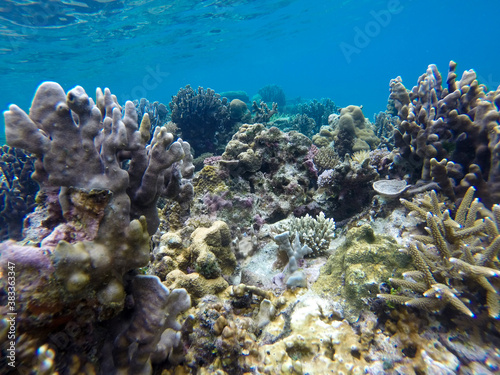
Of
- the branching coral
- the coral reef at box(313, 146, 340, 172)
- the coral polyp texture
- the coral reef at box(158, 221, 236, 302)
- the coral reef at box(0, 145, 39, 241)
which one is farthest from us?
the coral reef at box(0, 145, 39, 241)

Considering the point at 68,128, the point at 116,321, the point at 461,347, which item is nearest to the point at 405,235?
the point at 461,347

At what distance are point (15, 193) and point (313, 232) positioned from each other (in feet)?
24.5

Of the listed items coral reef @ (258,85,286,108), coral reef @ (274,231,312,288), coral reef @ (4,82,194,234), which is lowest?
coral reef @ (274,231,312,288)

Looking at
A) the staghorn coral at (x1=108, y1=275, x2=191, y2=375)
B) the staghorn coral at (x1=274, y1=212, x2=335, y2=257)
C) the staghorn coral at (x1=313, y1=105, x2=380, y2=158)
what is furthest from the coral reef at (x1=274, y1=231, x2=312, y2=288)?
the staghorn coral at (x1=313, y1=105, x2=380, y2=158)

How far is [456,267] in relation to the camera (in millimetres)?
2021

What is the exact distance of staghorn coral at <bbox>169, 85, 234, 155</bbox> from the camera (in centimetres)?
848

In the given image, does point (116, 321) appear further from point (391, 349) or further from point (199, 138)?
point (199, 138)

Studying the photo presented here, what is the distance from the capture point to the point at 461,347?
6.01 feet

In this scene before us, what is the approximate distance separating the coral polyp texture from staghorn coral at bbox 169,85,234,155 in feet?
19.9

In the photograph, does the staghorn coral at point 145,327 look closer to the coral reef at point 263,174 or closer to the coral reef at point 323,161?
the coral reef at point 263,174

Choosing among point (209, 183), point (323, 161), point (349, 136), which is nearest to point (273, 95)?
point (349, 136)

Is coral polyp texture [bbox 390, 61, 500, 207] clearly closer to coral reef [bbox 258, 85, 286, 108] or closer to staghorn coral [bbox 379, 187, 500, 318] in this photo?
staghorn coral [bbox 379, 187, 500, 318]

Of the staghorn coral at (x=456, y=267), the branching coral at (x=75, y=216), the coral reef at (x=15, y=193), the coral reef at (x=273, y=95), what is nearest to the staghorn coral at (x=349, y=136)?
the staghorn coral at (x=456, y=267)

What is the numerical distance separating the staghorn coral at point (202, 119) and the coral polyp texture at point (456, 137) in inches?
239
